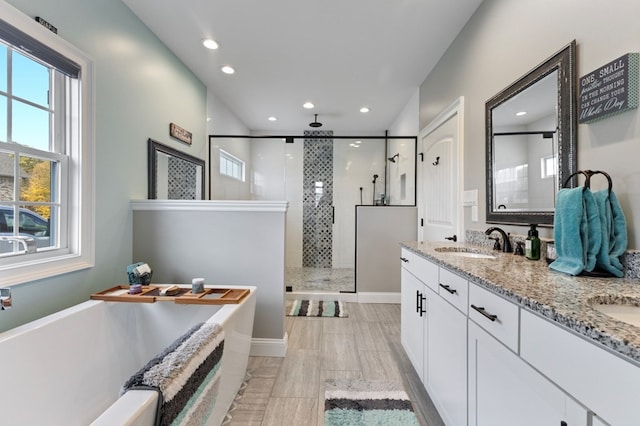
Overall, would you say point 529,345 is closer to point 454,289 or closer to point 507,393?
point 507,393

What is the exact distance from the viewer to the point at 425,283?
1.72 meters

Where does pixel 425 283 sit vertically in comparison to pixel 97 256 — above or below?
below

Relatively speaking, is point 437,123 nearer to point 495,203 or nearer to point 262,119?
point 495,203

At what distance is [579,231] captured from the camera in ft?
3.59

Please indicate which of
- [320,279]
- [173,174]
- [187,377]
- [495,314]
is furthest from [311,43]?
[320,279]

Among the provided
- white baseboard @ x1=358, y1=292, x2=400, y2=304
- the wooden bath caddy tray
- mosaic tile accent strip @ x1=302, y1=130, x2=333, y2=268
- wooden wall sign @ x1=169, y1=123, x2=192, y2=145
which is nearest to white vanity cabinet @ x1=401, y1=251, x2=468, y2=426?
the wooden bath caddy tray

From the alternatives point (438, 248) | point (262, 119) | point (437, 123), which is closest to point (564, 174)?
point (438, 248)

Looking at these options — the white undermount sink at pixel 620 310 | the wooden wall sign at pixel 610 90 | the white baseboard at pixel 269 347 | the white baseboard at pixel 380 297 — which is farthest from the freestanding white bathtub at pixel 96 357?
the white baseboard at pixel 380 297

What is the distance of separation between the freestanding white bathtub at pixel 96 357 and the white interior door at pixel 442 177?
1871mm

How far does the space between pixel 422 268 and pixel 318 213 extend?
337 centimetres

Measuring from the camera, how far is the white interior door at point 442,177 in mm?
2398

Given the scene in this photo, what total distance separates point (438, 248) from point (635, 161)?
1.09 m

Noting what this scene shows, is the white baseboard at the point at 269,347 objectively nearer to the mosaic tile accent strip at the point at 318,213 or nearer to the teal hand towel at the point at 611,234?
the teal hand towel at the point at 611,234

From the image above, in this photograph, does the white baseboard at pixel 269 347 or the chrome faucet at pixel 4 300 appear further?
the white baseboard at pixel 269 347
